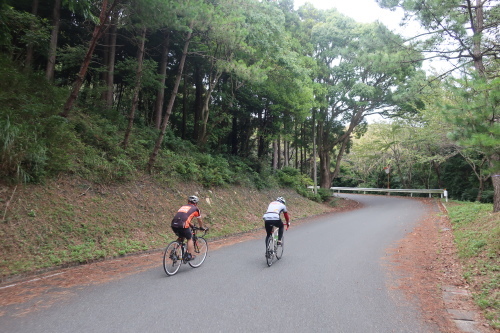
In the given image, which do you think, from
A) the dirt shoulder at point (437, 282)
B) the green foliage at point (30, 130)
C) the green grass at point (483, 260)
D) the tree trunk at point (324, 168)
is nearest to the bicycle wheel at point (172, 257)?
the dirt shoulder at point (437, 282)

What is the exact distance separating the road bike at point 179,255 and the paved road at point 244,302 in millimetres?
177

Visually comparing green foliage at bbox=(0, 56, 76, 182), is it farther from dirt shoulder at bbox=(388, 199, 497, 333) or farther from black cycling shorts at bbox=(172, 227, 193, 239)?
dirt shoulder at bbox=(388, 199, 497, 333)

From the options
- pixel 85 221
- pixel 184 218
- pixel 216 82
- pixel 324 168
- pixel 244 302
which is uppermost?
A: pixel 216 82

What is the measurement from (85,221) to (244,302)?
5693 millimetres

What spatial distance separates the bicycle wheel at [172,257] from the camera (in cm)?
627

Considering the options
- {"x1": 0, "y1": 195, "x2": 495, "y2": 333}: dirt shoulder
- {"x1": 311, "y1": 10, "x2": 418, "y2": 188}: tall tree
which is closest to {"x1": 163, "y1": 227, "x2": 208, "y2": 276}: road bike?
{"x1": 0, "y1": 195, "x2": 495, "y2": 333}: dirt shoulder

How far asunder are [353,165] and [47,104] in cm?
4160

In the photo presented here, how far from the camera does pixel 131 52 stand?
18484 mm

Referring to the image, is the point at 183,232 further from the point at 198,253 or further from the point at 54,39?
the point at 54,39

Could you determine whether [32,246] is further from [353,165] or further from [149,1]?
[353,165]

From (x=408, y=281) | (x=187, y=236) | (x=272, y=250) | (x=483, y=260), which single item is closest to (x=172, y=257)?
(x=187, y=236)

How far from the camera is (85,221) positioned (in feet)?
27.3

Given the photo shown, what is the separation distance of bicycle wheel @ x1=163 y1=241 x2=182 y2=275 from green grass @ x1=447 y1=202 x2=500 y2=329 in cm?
538

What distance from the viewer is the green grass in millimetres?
4753
